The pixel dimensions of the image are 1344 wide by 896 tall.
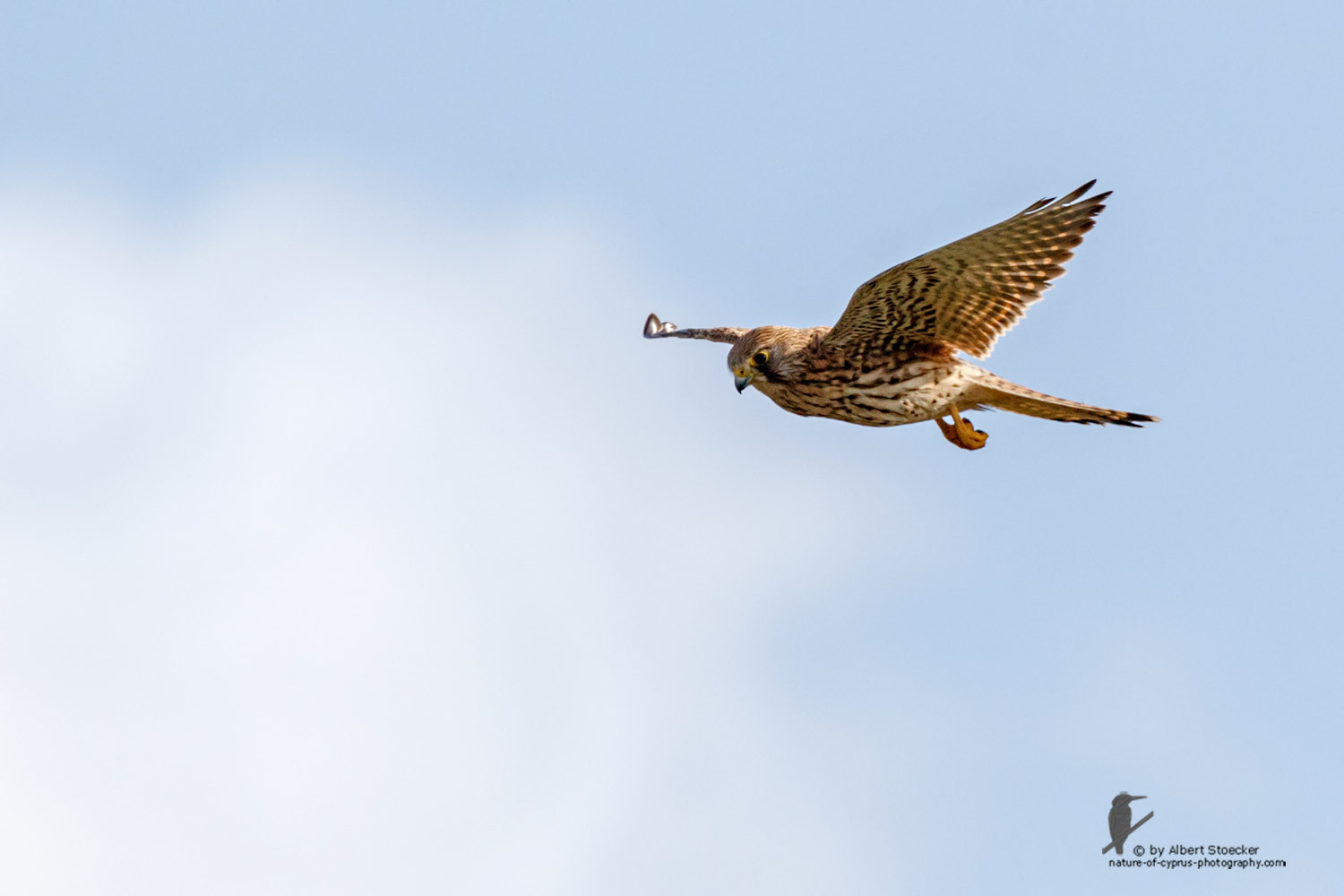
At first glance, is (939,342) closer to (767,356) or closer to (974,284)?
(974,284)

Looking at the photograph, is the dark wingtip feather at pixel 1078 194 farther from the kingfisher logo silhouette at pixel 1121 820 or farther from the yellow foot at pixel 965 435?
the kingfisher logo silhouette at pixel 1121 820

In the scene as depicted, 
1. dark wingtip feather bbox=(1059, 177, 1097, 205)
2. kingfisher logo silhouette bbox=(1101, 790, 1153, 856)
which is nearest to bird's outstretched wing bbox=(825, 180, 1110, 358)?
dark wingtip feather bbox=(1059, 177, 1097, 205)

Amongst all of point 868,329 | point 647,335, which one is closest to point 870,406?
point 868,329

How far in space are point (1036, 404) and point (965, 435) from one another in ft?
2.19

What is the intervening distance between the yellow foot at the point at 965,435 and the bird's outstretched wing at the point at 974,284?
611 mm

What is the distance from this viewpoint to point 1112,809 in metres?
17.0

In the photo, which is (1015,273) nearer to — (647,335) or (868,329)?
(868,329)

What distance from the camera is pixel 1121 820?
16.9m

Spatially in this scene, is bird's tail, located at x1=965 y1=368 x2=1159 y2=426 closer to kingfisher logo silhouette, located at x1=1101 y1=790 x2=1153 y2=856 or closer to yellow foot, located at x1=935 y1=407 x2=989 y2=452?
yellow foot, located at x1=935 y1=407 x2=989 y2=452

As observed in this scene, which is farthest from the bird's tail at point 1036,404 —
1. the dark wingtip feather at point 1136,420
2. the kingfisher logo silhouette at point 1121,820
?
the kingfisher logo silhouette at point 1121,820

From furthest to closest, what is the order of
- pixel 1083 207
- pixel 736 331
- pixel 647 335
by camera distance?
pixel 647 335 < pixel 736 331 < pixel 1083 207

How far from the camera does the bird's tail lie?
13969mm

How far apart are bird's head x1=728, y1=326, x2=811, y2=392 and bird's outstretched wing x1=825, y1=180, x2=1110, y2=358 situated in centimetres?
37

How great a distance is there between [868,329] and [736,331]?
2687 millimetres
